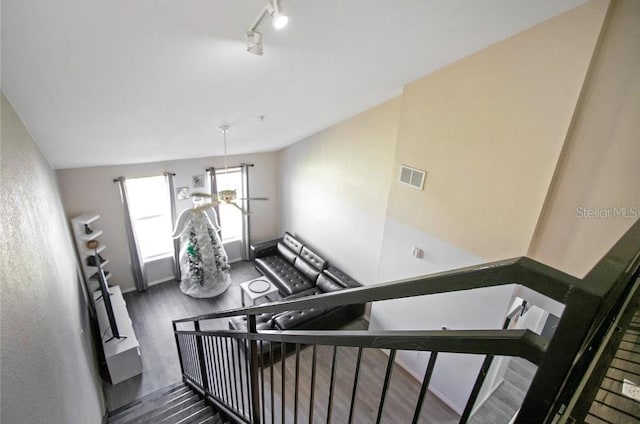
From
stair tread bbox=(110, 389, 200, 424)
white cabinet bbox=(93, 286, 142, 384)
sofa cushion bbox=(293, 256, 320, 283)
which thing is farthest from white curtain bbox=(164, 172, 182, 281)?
stair tread bbox=(110, 389, 200, 424)

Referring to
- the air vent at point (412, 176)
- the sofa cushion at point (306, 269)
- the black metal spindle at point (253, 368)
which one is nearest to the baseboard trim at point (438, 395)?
the sofa cushion at point (306, 269)

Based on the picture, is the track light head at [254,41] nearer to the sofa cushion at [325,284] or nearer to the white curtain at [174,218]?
the sofa cushion at [325,284]

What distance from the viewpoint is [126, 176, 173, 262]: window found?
6.29 m

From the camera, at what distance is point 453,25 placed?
106 inches

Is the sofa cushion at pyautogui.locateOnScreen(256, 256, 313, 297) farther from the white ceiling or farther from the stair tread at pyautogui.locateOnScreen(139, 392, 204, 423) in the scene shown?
the white ceiling

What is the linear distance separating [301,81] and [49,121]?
253 cm

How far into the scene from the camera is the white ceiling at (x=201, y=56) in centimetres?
197

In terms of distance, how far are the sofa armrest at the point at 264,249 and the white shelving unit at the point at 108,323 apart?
9.32 ft

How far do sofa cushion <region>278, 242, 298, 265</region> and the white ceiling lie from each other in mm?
3749

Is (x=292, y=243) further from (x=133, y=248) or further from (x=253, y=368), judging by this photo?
(x=253, y=368)

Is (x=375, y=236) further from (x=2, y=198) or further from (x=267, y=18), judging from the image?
(x=2, y=198)

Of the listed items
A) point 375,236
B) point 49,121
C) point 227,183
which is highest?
point 49,121

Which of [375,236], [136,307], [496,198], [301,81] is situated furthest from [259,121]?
[136,307]

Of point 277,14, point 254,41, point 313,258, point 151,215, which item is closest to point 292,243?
point 313,258
